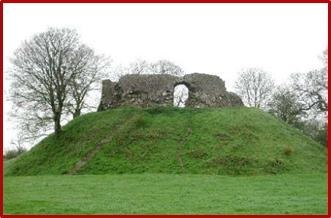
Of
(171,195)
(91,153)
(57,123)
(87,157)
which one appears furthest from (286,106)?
(171,195)

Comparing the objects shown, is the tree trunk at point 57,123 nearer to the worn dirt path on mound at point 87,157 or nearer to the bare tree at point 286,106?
the worn dirt path on mound at point 87,157

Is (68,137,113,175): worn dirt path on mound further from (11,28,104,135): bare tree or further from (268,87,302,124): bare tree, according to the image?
(268,87,302,124): bare tree

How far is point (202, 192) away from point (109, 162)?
589 inches

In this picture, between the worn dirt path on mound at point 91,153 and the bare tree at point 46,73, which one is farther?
the bare tree at point 46,73

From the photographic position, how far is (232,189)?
1041 inches

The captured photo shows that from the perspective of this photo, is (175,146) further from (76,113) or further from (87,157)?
(76,113)

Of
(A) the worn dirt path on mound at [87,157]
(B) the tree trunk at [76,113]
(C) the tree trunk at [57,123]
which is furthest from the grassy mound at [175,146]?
(B) the tree trunk at [76,113]

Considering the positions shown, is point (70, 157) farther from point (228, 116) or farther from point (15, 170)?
point (228, 116)

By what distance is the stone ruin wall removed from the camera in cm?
4800

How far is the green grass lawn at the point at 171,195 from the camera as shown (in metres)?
18.6

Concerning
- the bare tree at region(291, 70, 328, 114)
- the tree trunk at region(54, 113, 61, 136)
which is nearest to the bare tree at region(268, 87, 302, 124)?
the bare tree at region(291, 70, 328, 114)

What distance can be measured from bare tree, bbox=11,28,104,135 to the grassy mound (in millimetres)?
3113

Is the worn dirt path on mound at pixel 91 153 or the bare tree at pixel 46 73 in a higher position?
the bare tree at pixel 46 73

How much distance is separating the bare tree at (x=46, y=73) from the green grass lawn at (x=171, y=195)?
1335 cm
